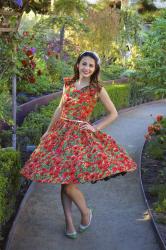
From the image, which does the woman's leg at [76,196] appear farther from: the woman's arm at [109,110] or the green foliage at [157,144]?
the green foliage at [157,144]

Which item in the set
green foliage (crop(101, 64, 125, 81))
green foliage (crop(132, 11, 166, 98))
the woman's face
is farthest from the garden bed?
green foliage (crop(101, 64, 125, 81))

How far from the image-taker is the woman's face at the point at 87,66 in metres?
4.56

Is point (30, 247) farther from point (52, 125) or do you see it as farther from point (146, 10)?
point (146, 10)

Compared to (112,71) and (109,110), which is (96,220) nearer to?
(109,110)

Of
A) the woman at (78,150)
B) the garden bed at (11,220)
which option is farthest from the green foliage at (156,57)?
the woman at (78,150)

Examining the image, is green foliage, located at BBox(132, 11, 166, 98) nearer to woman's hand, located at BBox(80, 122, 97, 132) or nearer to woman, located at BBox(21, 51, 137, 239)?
woman, located at BBox(21, 51, 137, 239)

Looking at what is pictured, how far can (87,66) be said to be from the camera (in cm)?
457

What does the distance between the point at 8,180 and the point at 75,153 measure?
72 centimetres

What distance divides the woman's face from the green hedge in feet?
3.58

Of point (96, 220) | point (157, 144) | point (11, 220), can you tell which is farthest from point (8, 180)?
point (157, 144)

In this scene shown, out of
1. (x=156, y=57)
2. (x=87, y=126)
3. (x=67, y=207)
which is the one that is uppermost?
(x=156, y=57)

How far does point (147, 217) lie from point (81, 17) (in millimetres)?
13304

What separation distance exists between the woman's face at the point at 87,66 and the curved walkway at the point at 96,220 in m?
1.51

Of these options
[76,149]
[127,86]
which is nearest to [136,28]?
[127,86]
